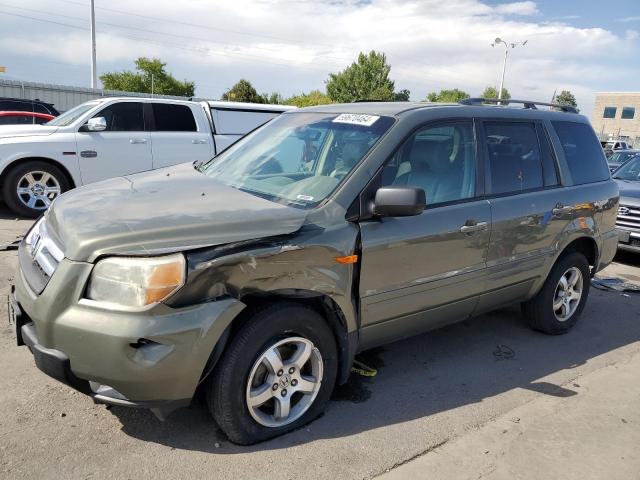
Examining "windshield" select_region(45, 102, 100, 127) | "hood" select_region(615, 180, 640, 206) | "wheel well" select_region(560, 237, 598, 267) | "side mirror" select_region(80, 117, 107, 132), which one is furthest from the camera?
"windshield" select_region(45, 102, 100, 127)

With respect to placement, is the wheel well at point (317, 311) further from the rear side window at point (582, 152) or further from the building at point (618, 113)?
the building at point (618, 113)

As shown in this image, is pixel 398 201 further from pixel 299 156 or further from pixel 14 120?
pixel 14 120

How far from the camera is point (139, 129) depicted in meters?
8.54

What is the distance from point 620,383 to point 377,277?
2.15 metres

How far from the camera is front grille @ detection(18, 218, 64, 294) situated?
2.59 metres

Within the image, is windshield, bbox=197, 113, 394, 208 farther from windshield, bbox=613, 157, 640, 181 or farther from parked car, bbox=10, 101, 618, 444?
windshield, bbox=613, 157, 640, 181

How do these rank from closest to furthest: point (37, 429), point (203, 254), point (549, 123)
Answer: point (203, 254), point (37, 429), point (549, 123)

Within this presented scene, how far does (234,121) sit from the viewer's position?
31.0 feet

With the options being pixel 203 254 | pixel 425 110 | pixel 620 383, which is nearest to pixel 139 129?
pixel 425 110

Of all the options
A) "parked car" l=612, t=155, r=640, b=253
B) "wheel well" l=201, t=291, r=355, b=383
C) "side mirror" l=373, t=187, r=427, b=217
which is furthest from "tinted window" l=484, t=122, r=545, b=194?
"parked car" l=612, t=155, r=640, b=253

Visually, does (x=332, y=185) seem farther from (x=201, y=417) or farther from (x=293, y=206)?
(x=201, y=417)

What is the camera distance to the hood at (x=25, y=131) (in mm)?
→ 7699

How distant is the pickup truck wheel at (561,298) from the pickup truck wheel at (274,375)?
7.70 ft

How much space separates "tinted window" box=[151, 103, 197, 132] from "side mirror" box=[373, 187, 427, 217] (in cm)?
663
